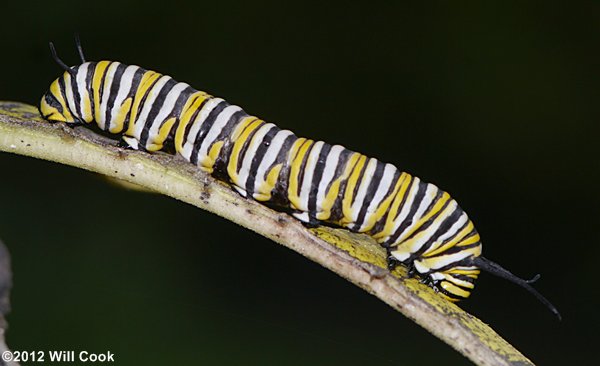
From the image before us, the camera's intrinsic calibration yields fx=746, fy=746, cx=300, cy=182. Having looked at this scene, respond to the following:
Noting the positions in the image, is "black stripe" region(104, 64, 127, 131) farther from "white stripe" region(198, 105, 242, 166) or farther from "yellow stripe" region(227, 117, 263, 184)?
"yellow stripe" region(227, 117, 263, 184)

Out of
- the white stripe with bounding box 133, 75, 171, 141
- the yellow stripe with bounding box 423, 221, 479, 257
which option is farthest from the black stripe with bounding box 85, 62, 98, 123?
the yellow stripe with bounding box 423, 221, 479, 257

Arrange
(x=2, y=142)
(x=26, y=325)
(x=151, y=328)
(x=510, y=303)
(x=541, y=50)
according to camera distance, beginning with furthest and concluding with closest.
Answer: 1. (x=510, y=303)
2. (x=541, y=50)
3. (x=151, y=328)
4. (x=26, y=325)
5. (x=2, y=142)

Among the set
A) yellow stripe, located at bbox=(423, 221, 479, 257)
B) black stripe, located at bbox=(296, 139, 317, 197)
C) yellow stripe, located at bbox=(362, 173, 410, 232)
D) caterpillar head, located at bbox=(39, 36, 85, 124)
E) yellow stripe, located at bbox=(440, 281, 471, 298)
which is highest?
caterpillar head, located at bbox=(39, 36, 85, 124)

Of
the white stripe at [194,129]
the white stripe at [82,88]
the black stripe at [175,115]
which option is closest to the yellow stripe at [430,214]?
the white stripe at [194,129]

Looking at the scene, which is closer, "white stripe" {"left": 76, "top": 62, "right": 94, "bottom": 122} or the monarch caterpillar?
the monarch caterpillar

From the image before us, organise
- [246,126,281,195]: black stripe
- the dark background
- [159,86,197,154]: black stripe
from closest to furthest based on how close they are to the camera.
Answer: [246,126,281,195]: black stripe, [159,86,197,154]: black stripe, the dark background

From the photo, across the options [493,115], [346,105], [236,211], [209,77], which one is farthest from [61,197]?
[493,115]

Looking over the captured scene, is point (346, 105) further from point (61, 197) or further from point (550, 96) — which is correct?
point (61, 197)

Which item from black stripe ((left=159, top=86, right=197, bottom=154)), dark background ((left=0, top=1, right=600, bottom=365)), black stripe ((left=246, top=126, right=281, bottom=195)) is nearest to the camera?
black stripe ((left=246, top=126, right=281, bottom=195))
